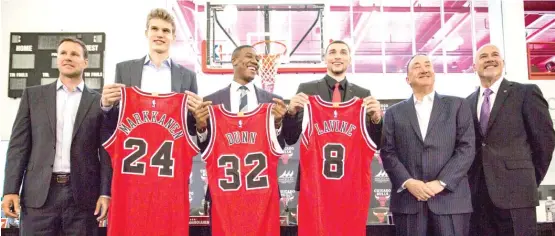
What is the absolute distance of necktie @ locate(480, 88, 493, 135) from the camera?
12.9 feet

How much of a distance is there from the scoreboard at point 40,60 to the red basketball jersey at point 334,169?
15.6 ft

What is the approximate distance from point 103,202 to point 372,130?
211 cm

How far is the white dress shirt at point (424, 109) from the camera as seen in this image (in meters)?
3.79

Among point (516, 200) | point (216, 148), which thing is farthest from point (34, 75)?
point (516, 200)

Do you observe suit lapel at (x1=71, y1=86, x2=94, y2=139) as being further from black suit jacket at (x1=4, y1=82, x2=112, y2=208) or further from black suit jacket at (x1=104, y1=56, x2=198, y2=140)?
black suit jacket at (x1=104, y1=56, x2=198, y2=140)

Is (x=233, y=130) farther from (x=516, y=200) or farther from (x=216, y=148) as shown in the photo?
(x=516, y=200)

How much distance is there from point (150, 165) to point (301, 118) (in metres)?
1.22

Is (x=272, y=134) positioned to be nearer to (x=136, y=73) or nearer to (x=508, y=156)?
(x=136, y=73)

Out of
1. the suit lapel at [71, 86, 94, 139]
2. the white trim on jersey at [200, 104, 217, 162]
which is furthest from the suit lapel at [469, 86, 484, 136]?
the suit lapel at [71, 86, 94, 139]

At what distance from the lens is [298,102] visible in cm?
361

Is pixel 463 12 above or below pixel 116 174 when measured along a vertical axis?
above

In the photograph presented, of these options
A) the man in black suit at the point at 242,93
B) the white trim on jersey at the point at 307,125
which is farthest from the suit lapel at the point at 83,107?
the white trim on jersey at the point at 307,125

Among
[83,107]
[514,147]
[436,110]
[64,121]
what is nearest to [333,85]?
[436,110]

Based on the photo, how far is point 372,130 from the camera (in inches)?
149
